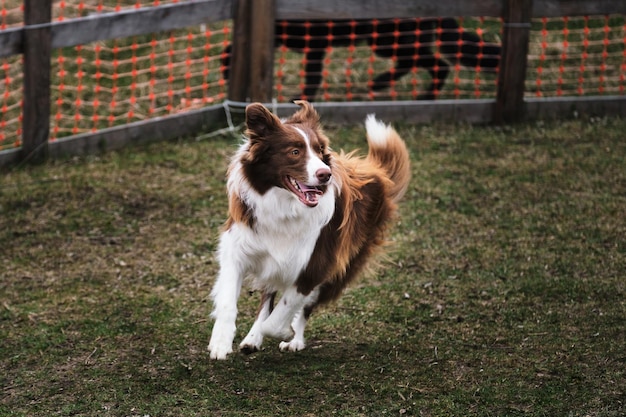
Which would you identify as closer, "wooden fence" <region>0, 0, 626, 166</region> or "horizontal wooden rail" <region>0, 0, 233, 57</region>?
"horizontal wooden rail" <region>0, 0, 233, 57</region>

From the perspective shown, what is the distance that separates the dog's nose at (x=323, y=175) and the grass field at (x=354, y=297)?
0.97m

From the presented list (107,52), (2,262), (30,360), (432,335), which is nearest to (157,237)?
(2,262)

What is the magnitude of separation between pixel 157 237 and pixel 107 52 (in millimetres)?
4471

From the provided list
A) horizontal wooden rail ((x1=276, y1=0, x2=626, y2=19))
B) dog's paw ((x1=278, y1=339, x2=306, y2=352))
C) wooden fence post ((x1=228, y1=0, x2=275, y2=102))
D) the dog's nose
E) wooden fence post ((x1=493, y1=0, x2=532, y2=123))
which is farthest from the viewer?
wooden fence post ((x1=493, y1=0, x2=532, y2=123))

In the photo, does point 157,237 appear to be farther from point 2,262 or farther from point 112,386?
point 112,386

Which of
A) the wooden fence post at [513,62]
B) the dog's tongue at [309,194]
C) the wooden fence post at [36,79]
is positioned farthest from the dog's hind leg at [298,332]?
the wooden fence post at [513,62]

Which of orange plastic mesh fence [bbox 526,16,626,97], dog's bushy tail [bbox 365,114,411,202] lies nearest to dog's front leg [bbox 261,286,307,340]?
dog's bushy tail [bbox 365,114,411,202]

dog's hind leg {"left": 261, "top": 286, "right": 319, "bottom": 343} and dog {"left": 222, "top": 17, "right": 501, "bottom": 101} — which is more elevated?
dog {"left": 222, "top": 17, "right": 501, "bottom": 101}

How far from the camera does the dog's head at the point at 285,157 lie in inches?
162

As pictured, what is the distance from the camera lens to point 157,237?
6059 mm

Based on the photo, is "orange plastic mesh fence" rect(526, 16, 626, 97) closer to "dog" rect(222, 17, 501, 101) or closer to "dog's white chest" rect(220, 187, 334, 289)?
"dog" rect(222, 17, 501, 101)

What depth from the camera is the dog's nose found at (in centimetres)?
406

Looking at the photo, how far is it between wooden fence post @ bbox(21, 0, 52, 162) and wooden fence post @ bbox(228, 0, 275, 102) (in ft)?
5.18

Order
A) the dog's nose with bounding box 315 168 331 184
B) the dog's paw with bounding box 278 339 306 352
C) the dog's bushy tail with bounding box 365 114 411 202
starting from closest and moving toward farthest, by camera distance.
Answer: the dog's nose with bounding box 315 168 331 184 < the dog's paw with bounding box 278 339 306 352 < the dog's bushy tail with bounding box 365 114 411 202
